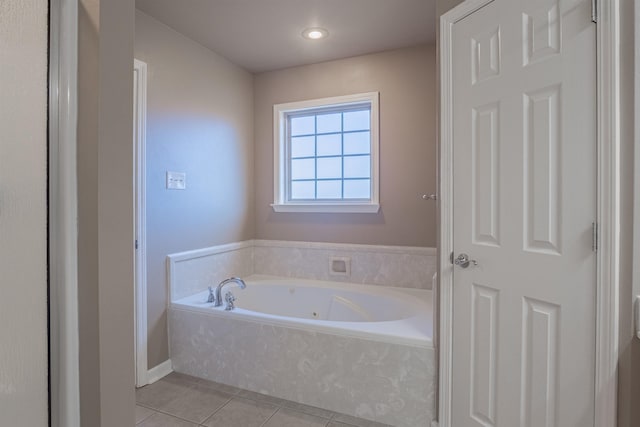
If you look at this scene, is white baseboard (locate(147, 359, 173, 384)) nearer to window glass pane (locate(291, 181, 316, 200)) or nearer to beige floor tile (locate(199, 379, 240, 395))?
beige floor tile (locate(199, 379, 240, 395))

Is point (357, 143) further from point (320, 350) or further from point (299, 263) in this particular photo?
point (320, 350)

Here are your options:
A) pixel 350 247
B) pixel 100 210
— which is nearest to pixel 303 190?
pixel 350 247

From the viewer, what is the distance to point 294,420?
178 cm

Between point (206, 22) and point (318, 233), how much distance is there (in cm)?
187

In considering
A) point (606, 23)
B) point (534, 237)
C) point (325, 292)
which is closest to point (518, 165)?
point (534, 237)

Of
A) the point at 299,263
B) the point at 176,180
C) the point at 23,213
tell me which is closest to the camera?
the point at 23,213

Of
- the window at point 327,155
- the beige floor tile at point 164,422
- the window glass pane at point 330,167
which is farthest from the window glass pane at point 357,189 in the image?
the beige floor tile at point 164,422

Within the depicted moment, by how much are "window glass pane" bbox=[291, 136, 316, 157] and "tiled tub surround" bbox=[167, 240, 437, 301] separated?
0.87 metres

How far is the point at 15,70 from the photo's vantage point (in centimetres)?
78

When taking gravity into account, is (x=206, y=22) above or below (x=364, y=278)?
above

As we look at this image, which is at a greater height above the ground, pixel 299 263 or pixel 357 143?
pixel 357 143

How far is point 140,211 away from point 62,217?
1341 mm

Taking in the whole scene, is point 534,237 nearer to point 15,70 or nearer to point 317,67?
point 15,70

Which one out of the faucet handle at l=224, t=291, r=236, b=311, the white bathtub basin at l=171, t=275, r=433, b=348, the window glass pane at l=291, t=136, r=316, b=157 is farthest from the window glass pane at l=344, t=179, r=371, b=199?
the faucet handle at l=224, t=291, r=236, b=311
